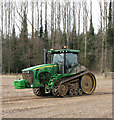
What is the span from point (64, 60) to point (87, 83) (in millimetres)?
2178

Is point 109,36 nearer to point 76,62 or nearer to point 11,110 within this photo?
point 76,62

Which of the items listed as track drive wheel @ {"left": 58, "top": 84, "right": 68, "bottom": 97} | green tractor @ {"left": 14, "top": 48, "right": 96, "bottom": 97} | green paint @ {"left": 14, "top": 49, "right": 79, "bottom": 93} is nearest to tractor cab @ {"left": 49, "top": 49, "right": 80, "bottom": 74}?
green tractor @ {"left": 14, "top": 48, "right": 96, "bottom": 97}

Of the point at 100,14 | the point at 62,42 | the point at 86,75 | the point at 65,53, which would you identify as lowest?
the point at 86,75

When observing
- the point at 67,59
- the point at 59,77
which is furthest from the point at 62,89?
the point at 67,59

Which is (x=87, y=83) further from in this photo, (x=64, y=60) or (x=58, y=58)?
(x=58, y=58)

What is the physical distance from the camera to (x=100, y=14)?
29641 mm

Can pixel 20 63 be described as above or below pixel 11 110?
above

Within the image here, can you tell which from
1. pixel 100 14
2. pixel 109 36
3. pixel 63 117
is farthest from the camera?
pixel 109 36

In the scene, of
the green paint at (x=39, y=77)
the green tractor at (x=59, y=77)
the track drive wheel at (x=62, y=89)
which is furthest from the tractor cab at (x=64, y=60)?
the track drive wheel at (x=62, y=89)

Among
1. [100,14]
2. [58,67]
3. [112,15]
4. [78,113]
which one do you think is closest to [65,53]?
[58,67]

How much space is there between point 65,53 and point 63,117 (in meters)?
5.94

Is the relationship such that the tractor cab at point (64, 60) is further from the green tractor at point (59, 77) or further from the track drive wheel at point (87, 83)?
the track drive wheel at point (87, 83)

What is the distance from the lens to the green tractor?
1134 cm

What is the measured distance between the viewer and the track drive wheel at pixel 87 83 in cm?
1304
